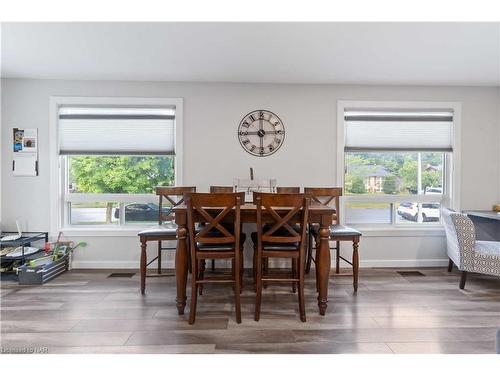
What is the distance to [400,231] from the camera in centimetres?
406

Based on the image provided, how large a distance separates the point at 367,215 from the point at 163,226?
262 centimetres

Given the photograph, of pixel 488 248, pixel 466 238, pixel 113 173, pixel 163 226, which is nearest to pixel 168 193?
pixel 163 226

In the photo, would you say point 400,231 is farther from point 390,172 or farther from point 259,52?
point 259,52

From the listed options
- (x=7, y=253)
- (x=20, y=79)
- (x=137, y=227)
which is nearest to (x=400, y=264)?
(x=137, y=227)

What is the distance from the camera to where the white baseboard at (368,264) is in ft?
13.0

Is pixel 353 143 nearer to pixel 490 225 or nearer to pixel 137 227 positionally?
pixel 490 225

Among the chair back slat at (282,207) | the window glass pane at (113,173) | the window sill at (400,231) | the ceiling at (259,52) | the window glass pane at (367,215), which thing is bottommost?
the window sill at (400,231)

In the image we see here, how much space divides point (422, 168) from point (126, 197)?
3.89 metres

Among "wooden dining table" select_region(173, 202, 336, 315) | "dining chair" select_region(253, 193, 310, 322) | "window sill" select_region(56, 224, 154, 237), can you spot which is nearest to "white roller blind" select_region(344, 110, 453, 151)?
"wooden dining table" select_region(173, 202, 336, 315)

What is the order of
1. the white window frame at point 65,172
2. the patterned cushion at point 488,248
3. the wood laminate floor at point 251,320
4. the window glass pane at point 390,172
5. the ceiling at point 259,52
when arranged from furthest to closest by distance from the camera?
1. the window glass pane at point 390,172
2. the white window frame at point 65,172
3. the patterned cushion at point 488,248
4. the ceiling at point 259,52
5. the wood laminate floor at point 251,320

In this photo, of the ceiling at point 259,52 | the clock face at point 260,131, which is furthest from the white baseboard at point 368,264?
the ceiling at point 259,52

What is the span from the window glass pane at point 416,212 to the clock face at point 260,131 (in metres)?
1.89

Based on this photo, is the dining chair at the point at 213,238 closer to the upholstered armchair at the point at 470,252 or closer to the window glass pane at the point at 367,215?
the window glass pane at the point at 367,215
